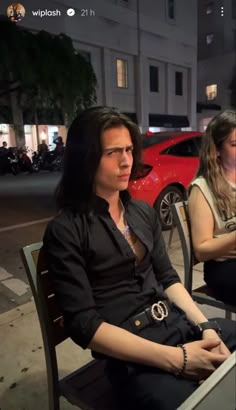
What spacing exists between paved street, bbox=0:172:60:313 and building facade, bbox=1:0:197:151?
833 cm

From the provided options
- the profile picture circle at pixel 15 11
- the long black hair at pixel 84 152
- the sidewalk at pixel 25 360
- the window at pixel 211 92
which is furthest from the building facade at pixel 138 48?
the long black hair at pixel 84 152

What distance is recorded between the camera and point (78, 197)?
1170mm

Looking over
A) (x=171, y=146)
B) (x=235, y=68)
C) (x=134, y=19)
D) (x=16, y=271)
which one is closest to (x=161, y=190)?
(x=171, y=146)

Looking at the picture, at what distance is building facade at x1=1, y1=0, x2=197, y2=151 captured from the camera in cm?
1510

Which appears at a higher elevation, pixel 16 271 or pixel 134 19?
pixel 134 19

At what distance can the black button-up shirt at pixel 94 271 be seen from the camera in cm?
107

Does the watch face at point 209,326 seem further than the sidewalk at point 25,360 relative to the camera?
No

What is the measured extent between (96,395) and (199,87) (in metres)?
26.4

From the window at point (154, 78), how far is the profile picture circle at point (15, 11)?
7.18 meters

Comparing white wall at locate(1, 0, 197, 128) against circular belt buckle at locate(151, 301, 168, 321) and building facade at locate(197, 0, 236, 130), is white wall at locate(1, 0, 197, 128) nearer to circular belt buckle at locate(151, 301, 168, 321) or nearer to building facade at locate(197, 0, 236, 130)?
building facade at locate(197, 0, 236, 130)

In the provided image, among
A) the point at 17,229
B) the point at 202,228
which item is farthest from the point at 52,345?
the point at 17,229

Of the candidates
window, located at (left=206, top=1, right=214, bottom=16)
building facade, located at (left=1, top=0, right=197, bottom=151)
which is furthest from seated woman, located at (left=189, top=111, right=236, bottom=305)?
window, located at (left=206, top=1, right=214, bottom=16)

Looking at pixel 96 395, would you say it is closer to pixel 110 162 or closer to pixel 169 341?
pixel 169 341
